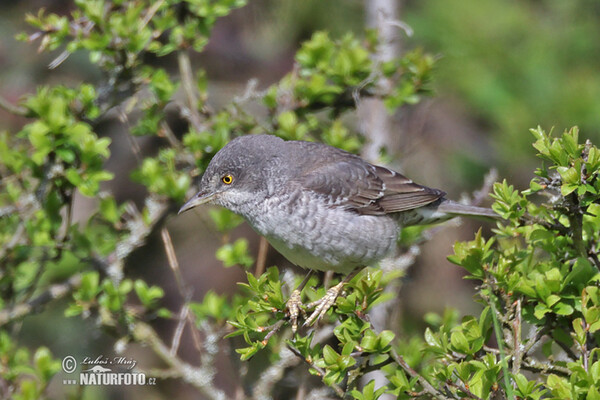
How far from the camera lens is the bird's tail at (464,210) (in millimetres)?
3773

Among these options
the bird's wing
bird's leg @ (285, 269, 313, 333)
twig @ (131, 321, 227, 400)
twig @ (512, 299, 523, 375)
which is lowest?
twig @ (131, 321, 227, 400)

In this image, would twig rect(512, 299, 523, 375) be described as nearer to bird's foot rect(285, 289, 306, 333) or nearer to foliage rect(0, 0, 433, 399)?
bird's foot rect(285, 289, 306, 333)

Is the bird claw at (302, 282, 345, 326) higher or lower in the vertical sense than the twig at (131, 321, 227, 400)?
higher

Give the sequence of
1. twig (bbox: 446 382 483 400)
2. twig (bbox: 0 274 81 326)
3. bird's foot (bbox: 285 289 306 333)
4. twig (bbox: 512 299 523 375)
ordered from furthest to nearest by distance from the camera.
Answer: twig (bbox: 0 274 81 326) < bird's foot (bbox: 285 289 306 333) < twig (bbox: 512 299 523 375) < twig (bbox: 446 382 483 400)

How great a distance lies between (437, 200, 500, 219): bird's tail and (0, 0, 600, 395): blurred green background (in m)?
1.86

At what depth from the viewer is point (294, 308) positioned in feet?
10.2

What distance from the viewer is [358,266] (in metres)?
3.67

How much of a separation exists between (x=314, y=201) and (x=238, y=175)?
43 cm

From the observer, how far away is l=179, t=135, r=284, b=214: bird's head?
3.50 meters

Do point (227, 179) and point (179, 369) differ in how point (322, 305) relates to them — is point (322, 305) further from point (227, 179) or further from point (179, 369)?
point (179, 369)

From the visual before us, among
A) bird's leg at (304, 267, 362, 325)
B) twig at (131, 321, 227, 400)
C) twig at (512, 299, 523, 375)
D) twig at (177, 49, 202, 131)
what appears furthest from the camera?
twig at (177, 49, 202, 131)

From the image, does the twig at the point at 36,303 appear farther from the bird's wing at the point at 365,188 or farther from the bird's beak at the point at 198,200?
the bird's wing at the point at 365,188

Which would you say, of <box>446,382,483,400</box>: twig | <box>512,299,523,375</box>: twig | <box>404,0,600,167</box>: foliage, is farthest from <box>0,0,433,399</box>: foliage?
<box>404,0,600,167</box>: foliage

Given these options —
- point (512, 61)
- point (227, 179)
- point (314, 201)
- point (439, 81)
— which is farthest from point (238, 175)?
point (512, 61)
